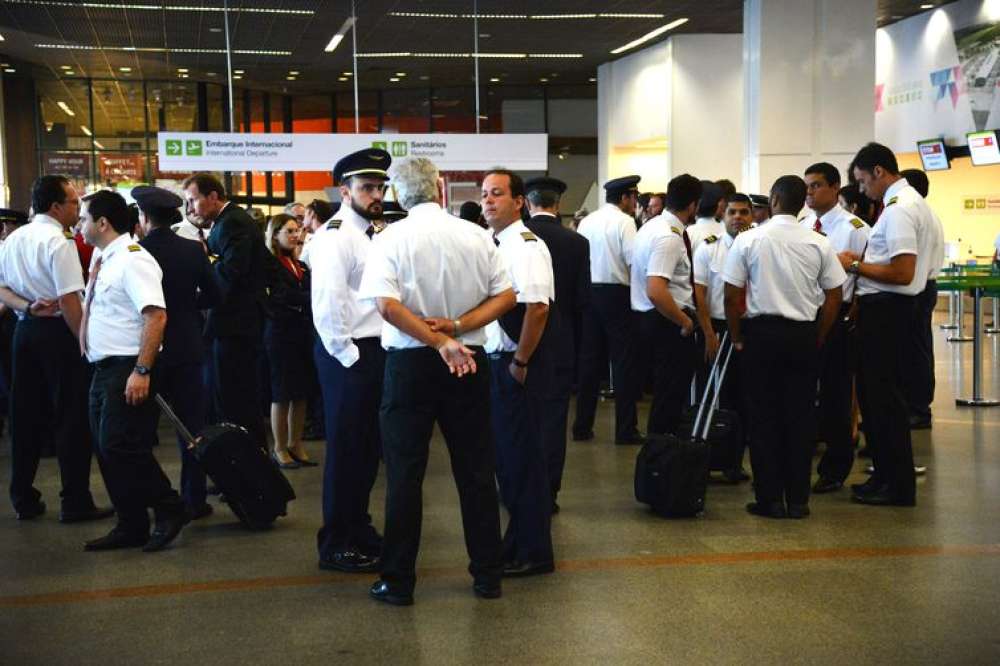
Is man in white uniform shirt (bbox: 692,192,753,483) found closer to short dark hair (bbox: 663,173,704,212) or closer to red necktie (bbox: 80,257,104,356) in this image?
short dark hair (bbox: 663,173,704,212)

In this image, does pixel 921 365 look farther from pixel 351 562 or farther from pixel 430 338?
pixel 430 338

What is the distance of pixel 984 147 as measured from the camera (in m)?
17.1

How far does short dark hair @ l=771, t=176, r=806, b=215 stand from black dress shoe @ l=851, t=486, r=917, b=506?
1543 mm

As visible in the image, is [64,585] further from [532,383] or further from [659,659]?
[659,659]

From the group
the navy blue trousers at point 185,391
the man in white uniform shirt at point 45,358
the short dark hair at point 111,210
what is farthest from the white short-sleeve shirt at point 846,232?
the man in white uniform shirt at point 45,358

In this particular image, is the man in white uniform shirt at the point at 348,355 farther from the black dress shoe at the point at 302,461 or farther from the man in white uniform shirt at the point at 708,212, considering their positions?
the man in white uniform shirt at the point at 708,212

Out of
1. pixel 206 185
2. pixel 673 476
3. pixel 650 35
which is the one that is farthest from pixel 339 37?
pixel 673 476

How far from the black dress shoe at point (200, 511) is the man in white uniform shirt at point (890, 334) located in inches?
134

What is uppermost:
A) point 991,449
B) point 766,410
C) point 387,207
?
point 387,207

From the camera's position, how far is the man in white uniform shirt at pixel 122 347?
5086 millimetres

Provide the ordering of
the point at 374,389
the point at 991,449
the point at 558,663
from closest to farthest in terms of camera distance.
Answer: the point at 558,663 < the point at 374,389 < the point at 991,449

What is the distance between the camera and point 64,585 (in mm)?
4812

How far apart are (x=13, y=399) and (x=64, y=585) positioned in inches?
63.6

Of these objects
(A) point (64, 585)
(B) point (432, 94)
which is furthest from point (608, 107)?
(A) point (64, 585)
